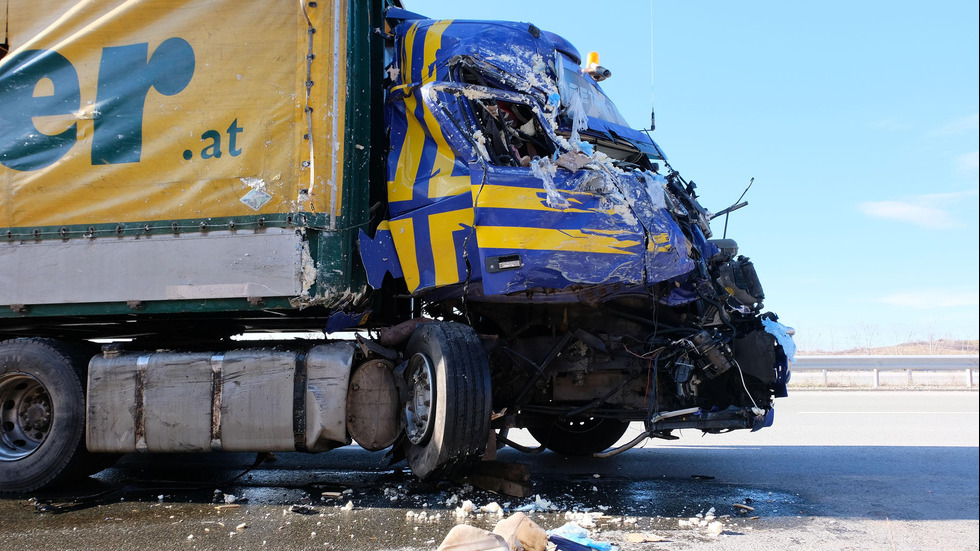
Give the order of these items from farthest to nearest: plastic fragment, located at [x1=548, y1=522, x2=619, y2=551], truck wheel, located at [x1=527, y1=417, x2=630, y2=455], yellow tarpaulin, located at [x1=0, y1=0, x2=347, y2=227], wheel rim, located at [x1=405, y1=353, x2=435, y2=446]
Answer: truck wheel, located at [x1=527, y1=417, x2=630, y2=455], yellow tarpaulin, located at [x1=0, y1=0, x2=347, y2=227], wheel rim, located at [x1=405, y1=353, x2=435, y2=446], plastic fragment, located at [x1=548, y1=522, x2=619, y2=551]

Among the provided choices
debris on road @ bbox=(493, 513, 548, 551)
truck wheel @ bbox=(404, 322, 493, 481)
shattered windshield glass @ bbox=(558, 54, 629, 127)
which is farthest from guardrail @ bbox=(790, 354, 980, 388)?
debris on road @ bbox=(493, 513, 548, 551)

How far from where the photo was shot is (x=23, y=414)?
5164 mm

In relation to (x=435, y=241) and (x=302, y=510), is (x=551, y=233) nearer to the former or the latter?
(x=435, y=241)

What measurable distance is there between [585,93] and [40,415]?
4963 mm

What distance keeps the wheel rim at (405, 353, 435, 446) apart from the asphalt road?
469mm

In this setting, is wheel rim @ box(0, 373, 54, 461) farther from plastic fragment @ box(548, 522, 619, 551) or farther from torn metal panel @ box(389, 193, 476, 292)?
plastic fragment @ box(548, 522, 619, 551)

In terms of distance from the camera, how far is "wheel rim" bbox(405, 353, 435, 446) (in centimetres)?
442

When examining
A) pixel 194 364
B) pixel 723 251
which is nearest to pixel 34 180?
pixel 194 364

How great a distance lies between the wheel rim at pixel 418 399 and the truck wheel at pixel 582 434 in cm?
193

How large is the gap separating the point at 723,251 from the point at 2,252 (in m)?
5.42

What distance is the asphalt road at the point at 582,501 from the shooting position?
3.71 m

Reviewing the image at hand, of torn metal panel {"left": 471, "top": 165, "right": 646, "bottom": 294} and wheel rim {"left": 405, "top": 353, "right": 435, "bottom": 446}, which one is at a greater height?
torn metal panel {"left": 471, "top": 165, "right": 646, "bottom": 294}

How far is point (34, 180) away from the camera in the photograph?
5.01 meters

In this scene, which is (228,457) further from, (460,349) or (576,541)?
(576,541)
